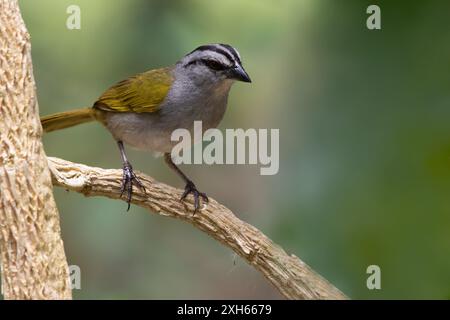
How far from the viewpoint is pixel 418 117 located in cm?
435

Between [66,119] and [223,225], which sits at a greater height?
[66,119]

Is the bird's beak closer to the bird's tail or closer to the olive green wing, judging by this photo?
the olive green wing

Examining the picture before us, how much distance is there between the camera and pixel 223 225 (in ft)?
13.4

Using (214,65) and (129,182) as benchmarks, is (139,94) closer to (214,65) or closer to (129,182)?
(214,65)

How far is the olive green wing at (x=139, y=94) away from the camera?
15.3 feet

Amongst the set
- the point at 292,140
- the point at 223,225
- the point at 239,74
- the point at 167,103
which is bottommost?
the point at 223,225

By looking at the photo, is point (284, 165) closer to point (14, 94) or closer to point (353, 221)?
point (353, 221)

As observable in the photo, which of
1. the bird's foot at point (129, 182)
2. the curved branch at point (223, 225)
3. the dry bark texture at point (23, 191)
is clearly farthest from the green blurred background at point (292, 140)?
the dry bark texture at point (23, 191)

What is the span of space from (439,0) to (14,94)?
2.46 metres

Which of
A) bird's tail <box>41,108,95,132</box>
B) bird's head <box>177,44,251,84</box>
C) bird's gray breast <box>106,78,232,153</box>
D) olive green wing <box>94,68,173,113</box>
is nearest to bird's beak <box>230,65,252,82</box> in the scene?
bird's head <box>177,44,251,84</box>

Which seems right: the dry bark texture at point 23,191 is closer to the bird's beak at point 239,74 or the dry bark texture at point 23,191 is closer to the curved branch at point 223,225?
the curved branch at point 223,225

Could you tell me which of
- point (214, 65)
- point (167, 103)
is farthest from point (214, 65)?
point (167, 103)

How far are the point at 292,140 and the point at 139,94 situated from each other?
1266mm

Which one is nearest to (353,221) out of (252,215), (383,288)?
(383,288)
